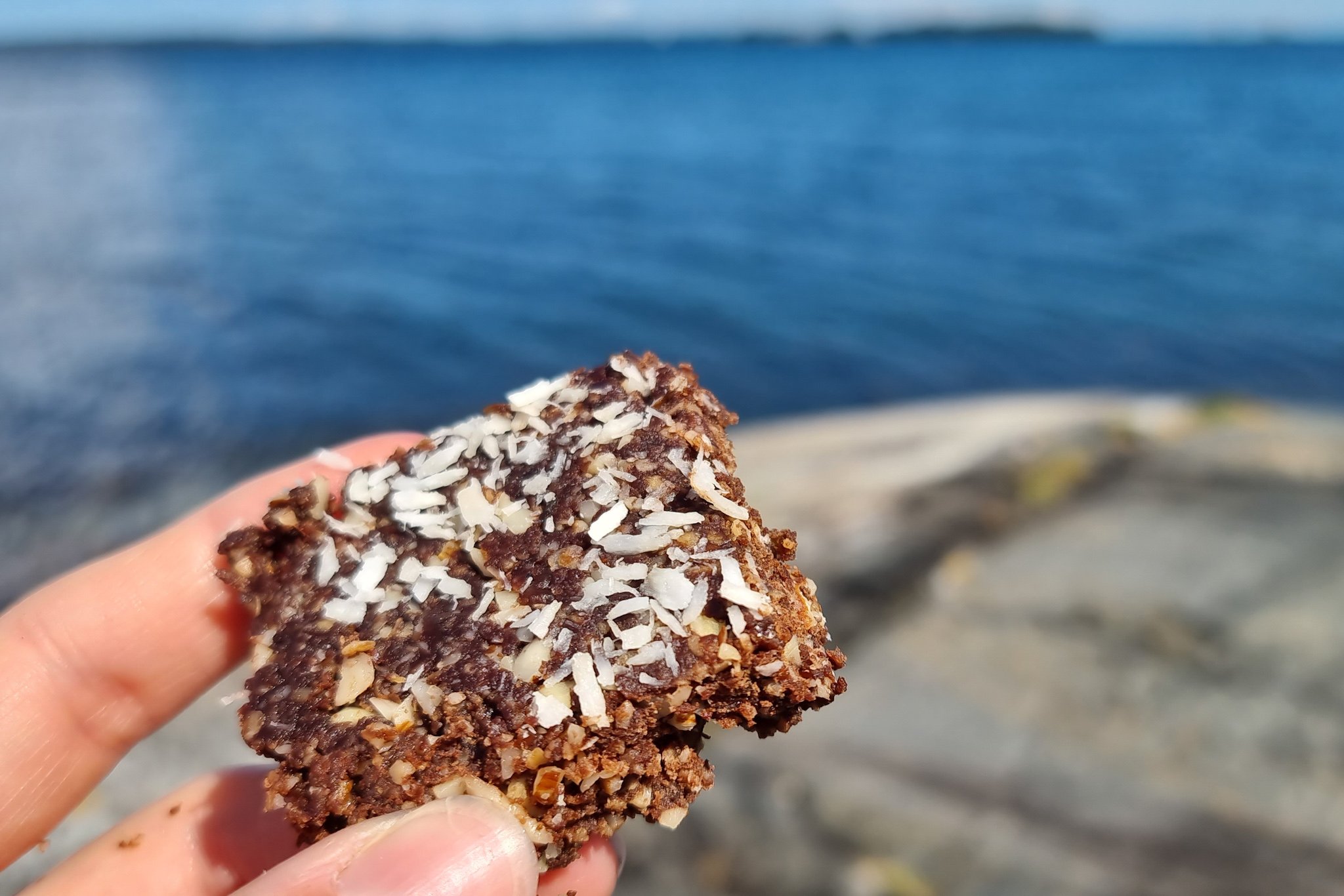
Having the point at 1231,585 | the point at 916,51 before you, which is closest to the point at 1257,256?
the point at 1231,585

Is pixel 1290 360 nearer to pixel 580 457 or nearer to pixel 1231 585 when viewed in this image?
pixel 1231 585

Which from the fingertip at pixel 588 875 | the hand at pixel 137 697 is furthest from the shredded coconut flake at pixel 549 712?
the hand at pixel 137 697

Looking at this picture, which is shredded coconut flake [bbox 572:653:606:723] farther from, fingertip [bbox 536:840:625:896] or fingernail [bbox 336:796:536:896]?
fingertip [bbox 536:840:625:896]

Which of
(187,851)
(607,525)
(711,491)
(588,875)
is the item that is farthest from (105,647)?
(711,491)

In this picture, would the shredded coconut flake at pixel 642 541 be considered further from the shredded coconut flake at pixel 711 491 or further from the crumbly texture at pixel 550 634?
the shredded coconut flake at pixel 711 491

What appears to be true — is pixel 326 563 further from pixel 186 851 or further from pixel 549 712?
pixel 186 851

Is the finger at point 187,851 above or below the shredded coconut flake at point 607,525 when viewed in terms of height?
below
